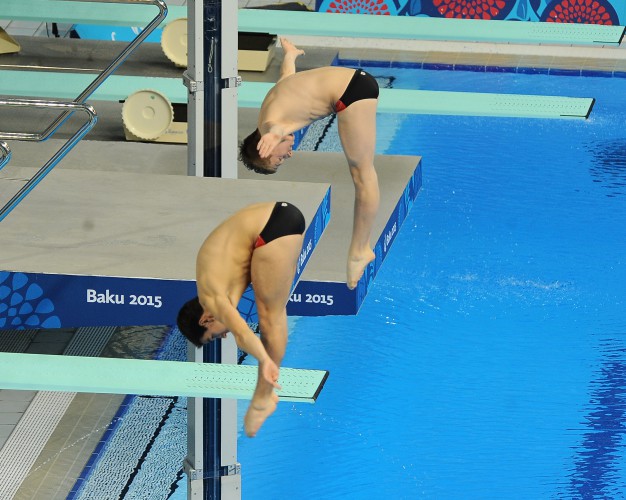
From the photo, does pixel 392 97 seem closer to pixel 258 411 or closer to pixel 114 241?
pixel 114 241

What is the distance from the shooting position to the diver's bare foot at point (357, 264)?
5820 mm

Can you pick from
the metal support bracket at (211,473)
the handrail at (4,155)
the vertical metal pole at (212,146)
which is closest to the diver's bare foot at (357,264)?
the vertical metal pole at (212,146)

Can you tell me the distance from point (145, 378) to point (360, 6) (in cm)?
1114

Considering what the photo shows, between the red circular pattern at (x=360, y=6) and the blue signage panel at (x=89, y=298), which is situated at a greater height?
the blue signage panel at (x=89, y=298)

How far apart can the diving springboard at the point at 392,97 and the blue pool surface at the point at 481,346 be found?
7.22 feet

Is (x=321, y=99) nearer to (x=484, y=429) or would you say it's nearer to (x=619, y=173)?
(x=484, y=429)

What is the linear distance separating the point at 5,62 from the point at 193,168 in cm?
330

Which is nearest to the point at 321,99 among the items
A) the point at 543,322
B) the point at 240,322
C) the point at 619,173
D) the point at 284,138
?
the point at 284,138

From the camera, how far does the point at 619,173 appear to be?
12.8 meters

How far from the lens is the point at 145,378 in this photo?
455cm

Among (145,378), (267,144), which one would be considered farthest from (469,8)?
(145,378)

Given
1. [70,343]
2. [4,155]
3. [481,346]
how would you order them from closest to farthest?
[4,155], [70,343], [481,346]

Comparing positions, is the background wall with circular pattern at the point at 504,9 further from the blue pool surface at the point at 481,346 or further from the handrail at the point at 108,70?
the handrail at the point at 108,70

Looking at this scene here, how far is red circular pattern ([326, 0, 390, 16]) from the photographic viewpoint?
15008 mm
